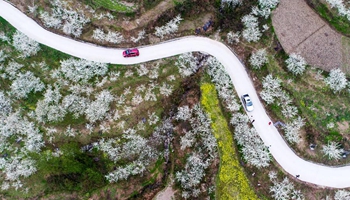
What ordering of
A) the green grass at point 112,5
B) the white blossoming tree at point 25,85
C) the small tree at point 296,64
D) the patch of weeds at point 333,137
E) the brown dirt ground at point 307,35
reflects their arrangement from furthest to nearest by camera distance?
the green grass at point 112,5, the brown dirt ground at point 307,35, the white blossoming tree at point 25,85, the small tree at point 296,64, the patch of weeds at point 333,137

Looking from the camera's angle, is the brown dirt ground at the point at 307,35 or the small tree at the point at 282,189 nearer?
the small tree at the point at 282,189

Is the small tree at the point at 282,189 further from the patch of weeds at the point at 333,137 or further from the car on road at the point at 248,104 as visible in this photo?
the car on road at the point at 248,104

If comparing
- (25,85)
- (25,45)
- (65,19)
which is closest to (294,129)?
(65,19)

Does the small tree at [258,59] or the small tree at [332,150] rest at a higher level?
the small tree at [258,59]

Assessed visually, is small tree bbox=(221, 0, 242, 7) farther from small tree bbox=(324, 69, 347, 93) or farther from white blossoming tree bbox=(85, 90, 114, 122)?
white blossoming tree bbox=(85, 90, 114, 122)

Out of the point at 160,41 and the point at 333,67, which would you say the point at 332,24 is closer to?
the point at 333,67

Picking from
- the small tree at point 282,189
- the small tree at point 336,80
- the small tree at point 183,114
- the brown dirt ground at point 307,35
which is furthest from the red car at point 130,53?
the small tree at point 336,80

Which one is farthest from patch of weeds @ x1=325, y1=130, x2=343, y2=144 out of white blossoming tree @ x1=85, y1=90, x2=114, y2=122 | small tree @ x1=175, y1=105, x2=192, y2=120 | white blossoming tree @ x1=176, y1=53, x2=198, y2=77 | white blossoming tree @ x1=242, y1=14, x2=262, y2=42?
white blossoming tree @ x1=85, y1=90, x2=114, y2=122
